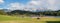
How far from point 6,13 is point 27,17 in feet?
1.44

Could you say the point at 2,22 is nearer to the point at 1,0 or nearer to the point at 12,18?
the point at 12,18

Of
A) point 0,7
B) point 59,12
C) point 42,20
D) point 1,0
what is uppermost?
point 1,0

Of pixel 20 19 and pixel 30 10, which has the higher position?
pixel 30 10

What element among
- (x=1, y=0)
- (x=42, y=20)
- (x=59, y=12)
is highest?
(x=1, y=0)

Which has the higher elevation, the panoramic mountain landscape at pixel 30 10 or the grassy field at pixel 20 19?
the panoramic mountain landscape at pixel 30 10

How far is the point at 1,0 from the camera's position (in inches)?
78.3

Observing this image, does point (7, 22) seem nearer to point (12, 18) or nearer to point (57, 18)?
point (12, 18)

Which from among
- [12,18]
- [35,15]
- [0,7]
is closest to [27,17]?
[35,15]

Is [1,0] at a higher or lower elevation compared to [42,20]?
higher

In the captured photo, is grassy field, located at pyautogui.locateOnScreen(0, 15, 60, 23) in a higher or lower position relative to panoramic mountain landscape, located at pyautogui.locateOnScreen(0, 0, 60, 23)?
lower

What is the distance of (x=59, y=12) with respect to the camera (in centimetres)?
205

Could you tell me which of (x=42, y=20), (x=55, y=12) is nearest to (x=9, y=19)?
(x=42, y=20)

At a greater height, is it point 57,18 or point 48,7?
point 48,7

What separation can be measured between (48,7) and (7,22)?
35.3 inches
